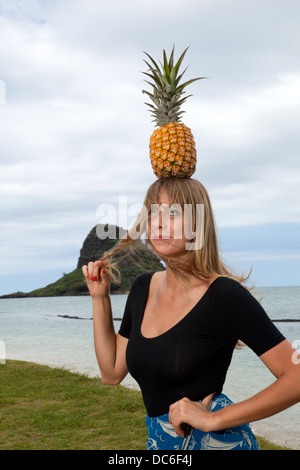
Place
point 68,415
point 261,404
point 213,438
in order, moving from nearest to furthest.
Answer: point 261,404
point 213,438
point 68,415

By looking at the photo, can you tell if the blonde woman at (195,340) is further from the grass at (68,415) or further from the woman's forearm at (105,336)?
the grass at (68,415)

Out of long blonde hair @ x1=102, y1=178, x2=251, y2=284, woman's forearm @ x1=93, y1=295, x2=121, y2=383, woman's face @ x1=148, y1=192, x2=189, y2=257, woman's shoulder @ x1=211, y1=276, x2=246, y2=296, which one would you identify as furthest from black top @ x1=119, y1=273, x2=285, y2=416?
woman's forearm @ x1=93, y1=295, x2=121, y2=383

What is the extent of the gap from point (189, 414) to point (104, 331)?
71cm

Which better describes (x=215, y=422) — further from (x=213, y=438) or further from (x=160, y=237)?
(x=160, y=237)

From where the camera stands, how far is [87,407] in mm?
10055

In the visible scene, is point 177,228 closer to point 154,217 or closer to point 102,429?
point 154,217

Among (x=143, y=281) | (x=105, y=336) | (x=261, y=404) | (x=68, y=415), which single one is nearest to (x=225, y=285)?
(x=261, y=404)

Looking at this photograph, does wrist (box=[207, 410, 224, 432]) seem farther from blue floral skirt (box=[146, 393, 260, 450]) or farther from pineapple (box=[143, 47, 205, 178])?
pineapple (box=[143, 47, 205, 178])

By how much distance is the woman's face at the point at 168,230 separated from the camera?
6.92ft

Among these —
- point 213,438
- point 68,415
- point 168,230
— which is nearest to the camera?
point 213,438

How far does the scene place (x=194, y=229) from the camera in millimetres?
2125

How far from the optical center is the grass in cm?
787
